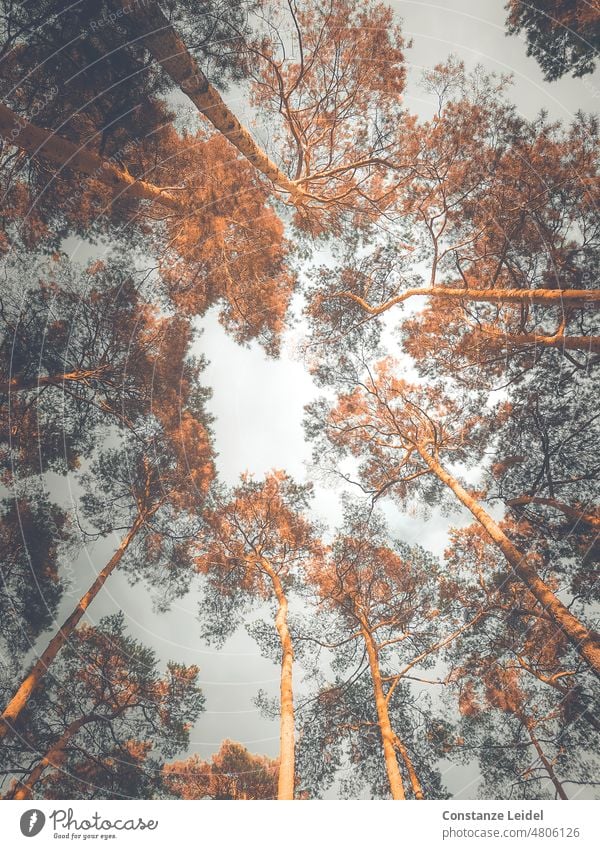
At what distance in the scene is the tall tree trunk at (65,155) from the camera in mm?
4102

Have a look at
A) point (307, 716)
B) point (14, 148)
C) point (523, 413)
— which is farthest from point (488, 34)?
point (307, 716)

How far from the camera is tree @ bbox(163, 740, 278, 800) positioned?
6547 mm

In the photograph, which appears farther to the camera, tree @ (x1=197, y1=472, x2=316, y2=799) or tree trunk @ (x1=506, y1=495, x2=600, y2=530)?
tree @ (x1=197, y1=472, x2=316, y2=799)

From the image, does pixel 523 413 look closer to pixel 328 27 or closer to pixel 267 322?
pixel 267 322

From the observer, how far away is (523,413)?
708 cm

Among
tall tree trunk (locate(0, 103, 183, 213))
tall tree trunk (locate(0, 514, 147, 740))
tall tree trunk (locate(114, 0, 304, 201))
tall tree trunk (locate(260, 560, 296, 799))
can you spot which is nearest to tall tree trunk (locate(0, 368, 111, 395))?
tall tree trunk (locate(0, 103, 183, 213))

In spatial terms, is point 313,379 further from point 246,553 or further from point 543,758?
point 543,758

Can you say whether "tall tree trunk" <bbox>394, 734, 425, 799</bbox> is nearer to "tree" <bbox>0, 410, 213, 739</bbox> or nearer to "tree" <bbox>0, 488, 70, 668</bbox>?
"tree" <bbox>0, 410, 213, 739</bbox>

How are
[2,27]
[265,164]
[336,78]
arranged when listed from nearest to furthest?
[2,27]
[265,164]
[336,78]

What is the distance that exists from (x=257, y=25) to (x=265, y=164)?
6.04 feet

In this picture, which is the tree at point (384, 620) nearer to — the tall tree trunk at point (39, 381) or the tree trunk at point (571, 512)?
the tree trunk at point (571, 512)

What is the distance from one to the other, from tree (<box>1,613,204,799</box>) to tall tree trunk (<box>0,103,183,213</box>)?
331 inches

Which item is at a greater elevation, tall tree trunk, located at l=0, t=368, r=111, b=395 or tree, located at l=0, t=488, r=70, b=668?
tall tree trunk, located at l=0, t=368, r=111, b=395

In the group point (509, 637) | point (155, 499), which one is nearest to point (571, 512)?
point (509, 637)
